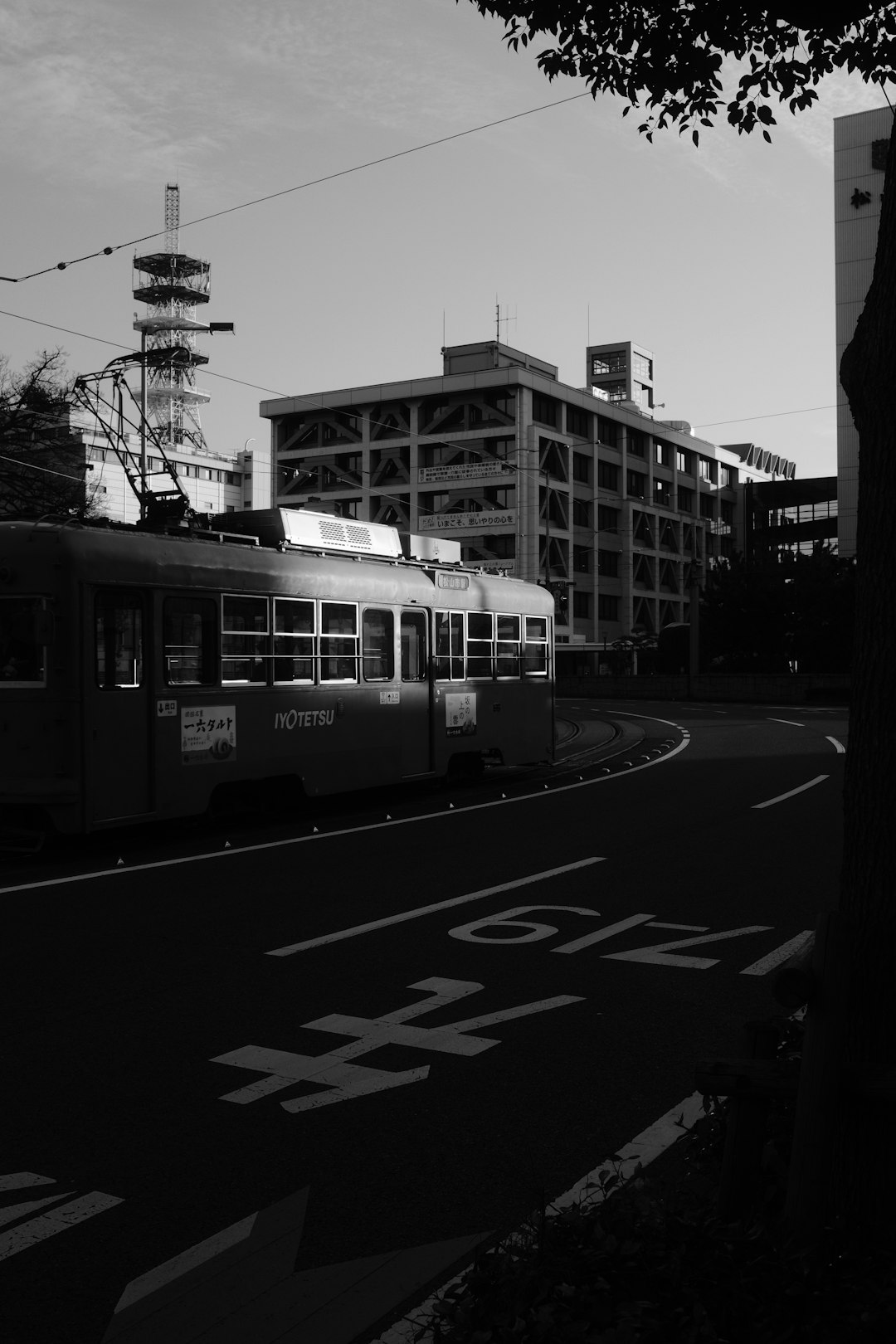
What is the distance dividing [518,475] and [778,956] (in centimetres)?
7647

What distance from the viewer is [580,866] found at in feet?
37.7

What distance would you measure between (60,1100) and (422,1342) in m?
2.49

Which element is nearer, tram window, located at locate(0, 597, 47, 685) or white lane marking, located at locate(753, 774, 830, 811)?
tram window, located at locate(0, 597, 47, 685)

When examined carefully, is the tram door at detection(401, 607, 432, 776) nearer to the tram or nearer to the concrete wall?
the tram

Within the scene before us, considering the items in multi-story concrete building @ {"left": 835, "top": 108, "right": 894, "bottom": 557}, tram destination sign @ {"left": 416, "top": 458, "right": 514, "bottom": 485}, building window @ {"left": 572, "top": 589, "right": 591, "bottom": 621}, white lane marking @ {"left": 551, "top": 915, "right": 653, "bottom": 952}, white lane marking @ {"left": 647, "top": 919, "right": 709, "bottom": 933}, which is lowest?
white lane marking @ {"left": 647, "top": 919, "right": 709, "bottom": 933}

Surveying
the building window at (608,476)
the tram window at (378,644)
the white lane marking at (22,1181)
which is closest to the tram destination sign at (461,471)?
the building window at (608,476)

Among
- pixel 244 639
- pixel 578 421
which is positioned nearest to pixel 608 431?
pixel 578 421

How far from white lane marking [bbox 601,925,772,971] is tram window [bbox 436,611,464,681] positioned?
994 centimetres

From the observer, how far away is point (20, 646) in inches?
476

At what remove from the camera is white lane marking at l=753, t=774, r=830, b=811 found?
53.7 feet

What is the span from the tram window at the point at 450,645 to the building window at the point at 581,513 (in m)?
70.7

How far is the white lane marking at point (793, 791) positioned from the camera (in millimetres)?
16375

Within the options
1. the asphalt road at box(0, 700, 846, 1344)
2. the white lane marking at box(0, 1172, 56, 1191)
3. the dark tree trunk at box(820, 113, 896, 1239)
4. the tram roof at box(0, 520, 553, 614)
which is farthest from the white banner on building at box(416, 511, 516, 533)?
the dark tree trunk at box(820, 113, 896, 1239)

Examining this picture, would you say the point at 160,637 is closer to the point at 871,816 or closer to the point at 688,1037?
the point at 688,1037
